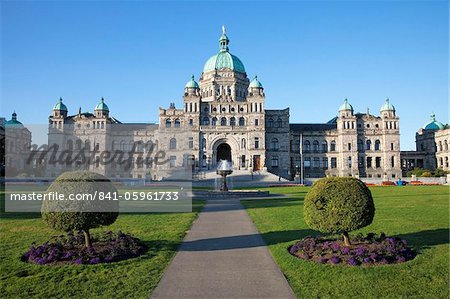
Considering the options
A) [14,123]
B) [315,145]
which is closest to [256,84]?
[315,145]

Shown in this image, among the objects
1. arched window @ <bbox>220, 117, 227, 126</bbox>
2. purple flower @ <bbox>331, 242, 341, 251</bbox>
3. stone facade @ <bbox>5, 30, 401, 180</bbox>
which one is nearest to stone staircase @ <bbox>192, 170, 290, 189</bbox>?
stone facade @ <bbox>5, 30, 401, 180</bbox>

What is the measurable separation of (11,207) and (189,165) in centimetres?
4755

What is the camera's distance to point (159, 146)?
262ft

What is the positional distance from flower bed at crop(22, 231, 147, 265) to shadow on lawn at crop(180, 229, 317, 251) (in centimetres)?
204

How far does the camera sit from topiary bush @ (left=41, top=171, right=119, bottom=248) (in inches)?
485

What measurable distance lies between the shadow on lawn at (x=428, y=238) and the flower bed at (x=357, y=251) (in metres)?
1.51

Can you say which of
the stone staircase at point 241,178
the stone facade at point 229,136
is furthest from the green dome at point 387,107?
the stone staircase at point 241,178

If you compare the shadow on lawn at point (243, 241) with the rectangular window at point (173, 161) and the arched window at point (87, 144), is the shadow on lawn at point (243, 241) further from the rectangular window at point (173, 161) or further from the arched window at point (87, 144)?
the arched window at point (87, 144)

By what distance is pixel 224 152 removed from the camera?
81.4 meters

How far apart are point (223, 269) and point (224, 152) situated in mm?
69980

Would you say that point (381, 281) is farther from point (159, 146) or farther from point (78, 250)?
point (159, 146)

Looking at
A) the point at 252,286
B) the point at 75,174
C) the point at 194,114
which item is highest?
the point at 194,114

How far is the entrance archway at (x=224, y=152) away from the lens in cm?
8054

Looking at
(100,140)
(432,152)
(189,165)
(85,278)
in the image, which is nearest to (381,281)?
(85,278)
